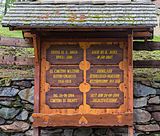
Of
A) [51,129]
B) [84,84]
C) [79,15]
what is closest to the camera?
[79,15]

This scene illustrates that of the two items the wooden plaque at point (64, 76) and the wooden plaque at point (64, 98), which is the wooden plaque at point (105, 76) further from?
the wooden plaque at point (64, 98)

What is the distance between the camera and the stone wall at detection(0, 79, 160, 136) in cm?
655

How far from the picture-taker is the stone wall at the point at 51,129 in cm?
655

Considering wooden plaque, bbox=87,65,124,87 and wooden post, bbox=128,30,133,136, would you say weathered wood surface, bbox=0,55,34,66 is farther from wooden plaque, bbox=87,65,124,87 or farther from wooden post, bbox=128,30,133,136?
wooden post, bbox=128,30,133,136

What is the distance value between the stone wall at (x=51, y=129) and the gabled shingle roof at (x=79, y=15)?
1340mm

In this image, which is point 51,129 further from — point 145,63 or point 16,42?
point 145,63

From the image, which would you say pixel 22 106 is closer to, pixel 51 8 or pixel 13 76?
pixel 13 76

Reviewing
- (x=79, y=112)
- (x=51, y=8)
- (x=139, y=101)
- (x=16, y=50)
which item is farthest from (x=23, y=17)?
(x=16, y=50)

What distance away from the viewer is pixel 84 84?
5.89m

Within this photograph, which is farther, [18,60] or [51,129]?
[18,60]

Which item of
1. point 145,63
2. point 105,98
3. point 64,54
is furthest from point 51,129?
point 145,63

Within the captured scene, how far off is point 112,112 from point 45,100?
1.06 metres

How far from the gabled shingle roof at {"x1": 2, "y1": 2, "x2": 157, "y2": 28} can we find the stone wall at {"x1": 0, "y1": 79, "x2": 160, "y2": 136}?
134 centimetres

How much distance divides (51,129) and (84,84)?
1205mm
